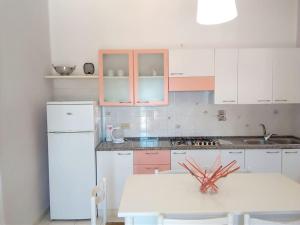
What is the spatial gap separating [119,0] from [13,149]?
2.27 meters

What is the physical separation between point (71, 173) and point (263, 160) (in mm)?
2247

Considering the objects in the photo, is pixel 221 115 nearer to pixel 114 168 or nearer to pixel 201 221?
pixel 114 168

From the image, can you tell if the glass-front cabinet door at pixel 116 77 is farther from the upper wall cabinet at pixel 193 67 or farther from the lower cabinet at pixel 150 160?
the lower cabinet at pixel 150 160

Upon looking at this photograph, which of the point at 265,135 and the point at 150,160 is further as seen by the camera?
the point at 265,135

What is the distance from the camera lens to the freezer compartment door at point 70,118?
2906mm

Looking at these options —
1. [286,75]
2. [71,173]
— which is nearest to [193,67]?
[286,75]

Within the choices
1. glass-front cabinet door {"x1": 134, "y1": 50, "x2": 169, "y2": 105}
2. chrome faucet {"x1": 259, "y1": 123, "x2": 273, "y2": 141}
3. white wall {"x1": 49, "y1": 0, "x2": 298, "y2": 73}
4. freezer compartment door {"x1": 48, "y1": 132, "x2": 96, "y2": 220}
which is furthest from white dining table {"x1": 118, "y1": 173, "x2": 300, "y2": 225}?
white wall {"x1": 49, "y1": 0, "x2": 298, "y2": 73}

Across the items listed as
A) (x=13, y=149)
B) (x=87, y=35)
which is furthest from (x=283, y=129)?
(x=13, y=149)

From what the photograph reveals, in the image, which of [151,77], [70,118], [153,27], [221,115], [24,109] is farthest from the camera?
[221,115]

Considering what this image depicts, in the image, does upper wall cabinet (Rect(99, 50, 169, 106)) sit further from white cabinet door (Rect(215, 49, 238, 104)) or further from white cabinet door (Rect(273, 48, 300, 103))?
white cabinet door (Rect(273, 48, 300, 103))

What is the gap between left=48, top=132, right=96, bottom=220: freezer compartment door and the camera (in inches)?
116

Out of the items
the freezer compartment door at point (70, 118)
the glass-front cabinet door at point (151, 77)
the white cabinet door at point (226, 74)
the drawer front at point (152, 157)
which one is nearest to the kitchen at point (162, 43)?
the white cabinet door at point (226, 74)

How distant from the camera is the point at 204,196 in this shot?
174cm

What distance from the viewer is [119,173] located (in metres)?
3.09
